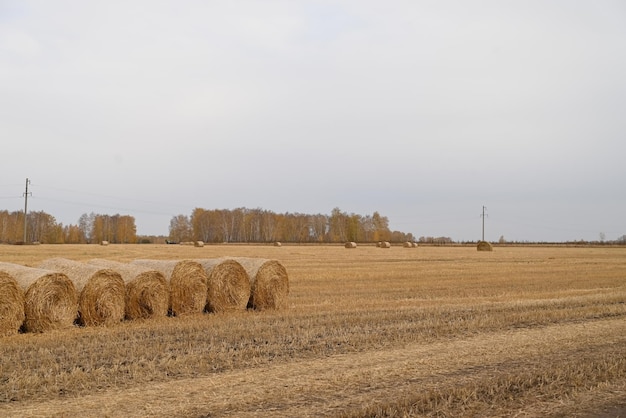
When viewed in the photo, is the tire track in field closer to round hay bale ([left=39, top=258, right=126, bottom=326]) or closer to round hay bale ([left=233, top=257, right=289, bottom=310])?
round hay bale ([left=39, top=258, right=126, bottom=326])

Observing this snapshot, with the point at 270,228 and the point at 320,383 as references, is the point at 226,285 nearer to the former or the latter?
the point at 320,383

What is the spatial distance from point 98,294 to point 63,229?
409 feet

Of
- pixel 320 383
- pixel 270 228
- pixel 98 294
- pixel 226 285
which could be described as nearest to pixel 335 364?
pixel 320 383

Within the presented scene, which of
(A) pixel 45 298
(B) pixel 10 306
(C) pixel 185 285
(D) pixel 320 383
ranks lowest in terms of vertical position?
(D) pixel 320 383

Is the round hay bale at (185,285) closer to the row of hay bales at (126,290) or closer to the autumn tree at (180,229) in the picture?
the row of hay bales at (126,290)

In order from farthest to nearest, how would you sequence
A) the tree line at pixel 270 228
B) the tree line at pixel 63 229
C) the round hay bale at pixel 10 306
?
the tree line at pixel 270 228
the tree line at pixel 63 229
the round hay bale at pixel 10 306

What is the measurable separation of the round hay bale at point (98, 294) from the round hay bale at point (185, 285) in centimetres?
128

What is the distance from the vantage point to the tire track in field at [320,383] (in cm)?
648

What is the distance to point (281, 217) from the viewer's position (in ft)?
470

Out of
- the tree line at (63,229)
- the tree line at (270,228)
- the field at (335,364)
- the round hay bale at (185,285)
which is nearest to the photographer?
the field at (335,364)

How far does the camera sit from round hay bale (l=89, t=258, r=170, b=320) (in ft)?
43.6

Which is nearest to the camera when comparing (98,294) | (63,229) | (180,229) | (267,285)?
(98,294)

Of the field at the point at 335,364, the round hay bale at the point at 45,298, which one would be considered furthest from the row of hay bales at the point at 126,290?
the field at the point at 335,364

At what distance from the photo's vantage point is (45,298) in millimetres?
11789
